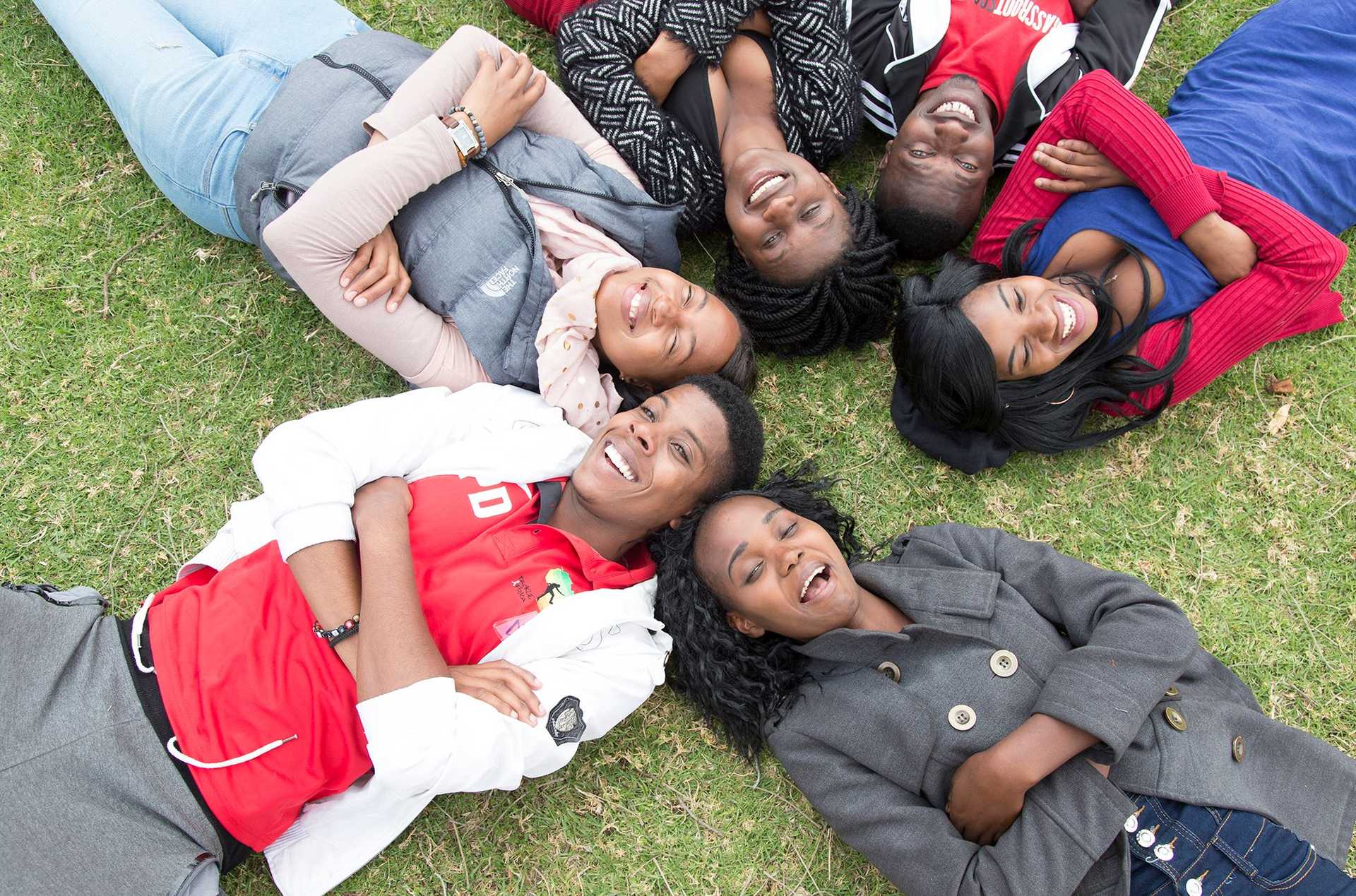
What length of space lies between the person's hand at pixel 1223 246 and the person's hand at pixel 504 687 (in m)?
2.57

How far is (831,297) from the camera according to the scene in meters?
3.15

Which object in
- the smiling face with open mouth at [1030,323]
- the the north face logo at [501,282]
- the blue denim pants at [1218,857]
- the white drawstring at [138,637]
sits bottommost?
the blue denim pants at [1218,857]

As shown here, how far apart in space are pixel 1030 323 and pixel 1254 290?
761 mm

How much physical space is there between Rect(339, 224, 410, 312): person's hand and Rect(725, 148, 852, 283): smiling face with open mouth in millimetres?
1165

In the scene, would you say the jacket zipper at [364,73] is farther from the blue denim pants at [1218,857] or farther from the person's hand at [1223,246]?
the blue denim pants at [1218,857]

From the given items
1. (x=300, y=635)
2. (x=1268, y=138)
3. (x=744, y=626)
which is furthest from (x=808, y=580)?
(x=1268, y=138)

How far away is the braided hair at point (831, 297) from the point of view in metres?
3.15

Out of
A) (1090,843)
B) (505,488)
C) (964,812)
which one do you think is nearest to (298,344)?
(505,488)

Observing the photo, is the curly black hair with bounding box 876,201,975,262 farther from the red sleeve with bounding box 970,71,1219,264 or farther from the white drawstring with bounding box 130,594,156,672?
the white drawstring with bounding box 130,594,156,672

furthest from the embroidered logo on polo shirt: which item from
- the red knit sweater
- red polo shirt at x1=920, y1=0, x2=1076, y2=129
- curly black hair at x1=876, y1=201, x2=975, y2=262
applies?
red polo shirt at x1=920, y1=0, x2=1076, y2=129

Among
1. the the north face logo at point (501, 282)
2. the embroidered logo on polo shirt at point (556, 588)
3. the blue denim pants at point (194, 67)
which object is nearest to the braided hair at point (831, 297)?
the the north face logo at point (501, 282)

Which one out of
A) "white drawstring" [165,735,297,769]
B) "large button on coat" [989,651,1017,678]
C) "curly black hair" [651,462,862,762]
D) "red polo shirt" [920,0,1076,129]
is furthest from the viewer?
"red polo shirt" [920,0,1076,129]

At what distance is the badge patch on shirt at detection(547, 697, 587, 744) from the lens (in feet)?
8.27

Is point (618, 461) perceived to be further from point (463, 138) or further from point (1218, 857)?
point (1218, 857)
